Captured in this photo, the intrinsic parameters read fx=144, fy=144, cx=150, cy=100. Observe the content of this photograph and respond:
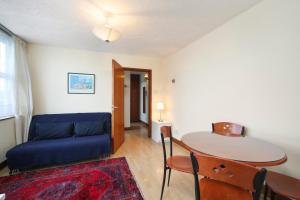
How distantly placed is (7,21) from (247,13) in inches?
143

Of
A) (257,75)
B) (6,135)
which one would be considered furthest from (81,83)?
(257,75)

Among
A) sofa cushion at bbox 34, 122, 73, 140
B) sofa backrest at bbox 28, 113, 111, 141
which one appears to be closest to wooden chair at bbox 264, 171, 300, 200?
sofa backrest at bbox 28, 113, 111, 141

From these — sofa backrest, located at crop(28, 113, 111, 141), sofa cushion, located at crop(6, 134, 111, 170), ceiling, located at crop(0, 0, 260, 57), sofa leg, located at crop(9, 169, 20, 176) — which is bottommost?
sofa leg, located at crop(9, 169, 20, 176)

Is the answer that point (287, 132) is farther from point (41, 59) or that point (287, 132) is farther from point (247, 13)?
point (41, 59)

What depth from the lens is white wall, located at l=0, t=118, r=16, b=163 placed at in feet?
8.10

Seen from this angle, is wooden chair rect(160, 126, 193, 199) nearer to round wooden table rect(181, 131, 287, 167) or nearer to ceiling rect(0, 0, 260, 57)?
round wooden table rect(181, 131, 287, 167)

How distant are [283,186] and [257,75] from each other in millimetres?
1296

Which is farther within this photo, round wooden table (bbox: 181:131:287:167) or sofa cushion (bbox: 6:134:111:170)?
sofa cushion (bbox: 6:134:111:170)

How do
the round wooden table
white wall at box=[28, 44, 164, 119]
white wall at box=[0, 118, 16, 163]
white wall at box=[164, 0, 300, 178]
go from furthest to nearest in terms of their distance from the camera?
white wall at box=[28, 44, 164, 119], white wall at box=[0, 118, 16, 163], white wall at box=[164, 0, 300, 178], the round wooden table

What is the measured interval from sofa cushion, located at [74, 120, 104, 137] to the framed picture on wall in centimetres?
90

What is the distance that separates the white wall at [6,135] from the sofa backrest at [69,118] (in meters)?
0.27

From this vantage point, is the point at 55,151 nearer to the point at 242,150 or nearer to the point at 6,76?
the point at 6,76

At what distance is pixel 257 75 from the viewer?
1910mm

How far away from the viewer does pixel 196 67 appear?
3109mm
